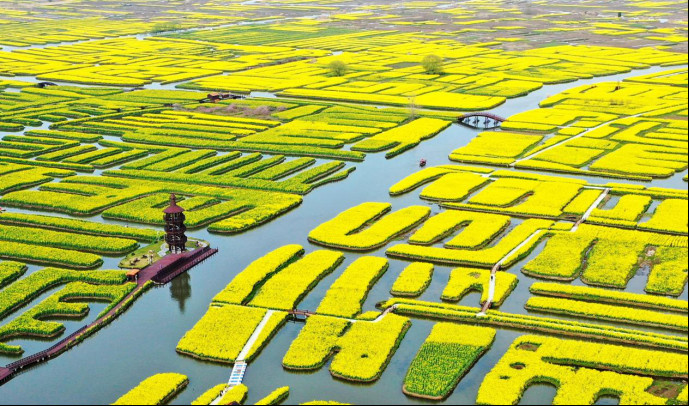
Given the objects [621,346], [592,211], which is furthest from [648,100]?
[621,346]

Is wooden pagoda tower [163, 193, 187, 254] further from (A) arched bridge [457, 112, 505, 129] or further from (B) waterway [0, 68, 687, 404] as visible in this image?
(A) arched bridge [457, 112, 505, 129]

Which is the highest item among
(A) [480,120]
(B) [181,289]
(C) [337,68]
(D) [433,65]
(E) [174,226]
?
(C) [337,68]

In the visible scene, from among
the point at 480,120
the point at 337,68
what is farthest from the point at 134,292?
the point at 337,68

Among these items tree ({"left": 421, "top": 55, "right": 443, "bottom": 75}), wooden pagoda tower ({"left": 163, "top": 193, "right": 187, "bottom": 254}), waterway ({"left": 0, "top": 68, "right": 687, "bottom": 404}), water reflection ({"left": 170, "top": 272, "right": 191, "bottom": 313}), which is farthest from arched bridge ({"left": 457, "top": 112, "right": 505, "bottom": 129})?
water reflection ({"left": 170, "top": 272, "right": 191, "bottom": 313})

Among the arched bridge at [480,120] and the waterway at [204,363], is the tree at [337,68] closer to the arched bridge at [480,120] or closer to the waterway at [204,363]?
the arched bridge at [480,120]

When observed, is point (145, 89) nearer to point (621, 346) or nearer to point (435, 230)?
point (435, 230)

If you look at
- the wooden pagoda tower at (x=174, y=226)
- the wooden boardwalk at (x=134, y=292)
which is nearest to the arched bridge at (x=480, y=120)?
the wooden boardwalk at (x=134, y=292)

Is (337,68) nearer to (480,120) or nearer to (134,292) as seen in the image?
(480,120)
